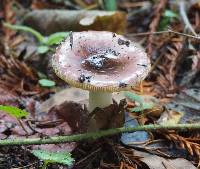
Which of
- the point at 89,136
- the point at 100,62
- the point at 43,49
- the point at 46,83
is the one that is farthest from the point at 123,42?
the point at 43,49

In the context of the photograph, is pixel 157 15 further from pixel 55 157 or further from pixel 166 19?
pixel 55 157

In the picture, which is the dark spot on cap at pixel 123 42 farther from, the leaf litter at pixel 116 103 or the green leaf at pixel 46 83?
the green leaf at pixel 46 83

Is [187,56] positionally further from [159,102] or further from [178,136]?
[178,136]

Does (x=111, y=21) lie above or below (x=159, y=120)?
above

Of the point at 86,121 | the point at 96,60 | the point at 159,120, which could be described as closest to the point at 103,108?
the point at 86,121

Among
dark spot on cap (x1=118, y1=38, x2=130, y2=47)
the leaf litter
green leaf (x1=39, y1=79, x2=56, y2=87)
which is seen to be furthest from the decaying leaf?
green leaf (x1=39, y1=79, x2=56, y2=87)

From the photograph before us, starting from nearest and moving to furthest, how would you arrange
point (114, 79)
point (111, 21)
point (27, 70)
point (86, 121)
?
1. point (114, 79)
2. point (86, 121)
3. point (27, 70)
4. point (111, 21)
